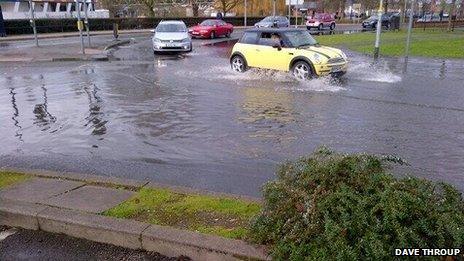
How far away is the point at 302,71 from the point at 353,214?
11.0 m

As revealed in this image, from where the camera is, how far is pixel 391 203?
317 centimetres

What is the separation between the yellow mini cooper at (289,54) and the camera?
44.5 feet

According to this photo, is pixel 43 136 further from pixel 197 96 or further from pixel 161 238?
pixel 161 238

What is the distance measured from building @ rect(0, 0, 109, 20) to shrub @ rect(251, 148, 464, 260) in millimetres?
60377

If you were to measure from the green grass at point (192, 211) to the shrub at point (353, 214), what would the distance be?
45cm

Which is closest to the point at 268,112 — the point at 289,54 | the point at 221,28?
the point at 289,54

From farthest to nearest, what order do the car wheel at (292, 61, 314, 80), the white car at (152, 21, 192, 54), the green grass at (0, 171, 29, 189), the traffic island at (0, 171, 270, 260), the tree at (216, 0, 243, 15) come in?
the tree at (216, 0, 243, 15)
the white car at (152, 21, 192, 54)
the car wheel at (292, 61, 314, 80)
the green grass at (0, 171, 29, 189)
the traffic island at (0, 171, 270, 260)

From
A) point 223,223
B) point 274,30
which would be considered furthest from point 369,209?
point 274,30

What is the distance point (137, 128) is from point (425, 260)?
661 centimetres

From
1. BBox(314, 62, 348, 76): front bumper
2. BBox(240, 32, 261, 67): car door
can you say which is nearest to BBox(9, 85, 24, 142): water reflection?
BBox(240, 32, 261, 67): car door

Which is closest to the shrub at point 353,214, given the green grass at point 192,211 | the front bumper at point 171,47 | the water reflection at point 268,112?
the green grass at point 192,211

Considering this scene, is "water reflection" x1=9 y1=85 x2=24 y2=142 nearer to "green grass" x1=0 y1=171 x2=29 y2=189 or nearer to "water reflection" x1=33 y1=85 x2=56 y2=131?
"water reflection" x1=33 y1=85 x2=56 y2=131

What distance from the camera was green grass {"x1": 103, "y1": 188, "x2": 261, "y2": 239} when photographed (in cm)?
403

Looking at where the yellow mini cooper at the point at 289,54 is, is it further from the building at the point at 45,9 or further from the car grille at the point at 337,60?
the building at the point at 45,9
